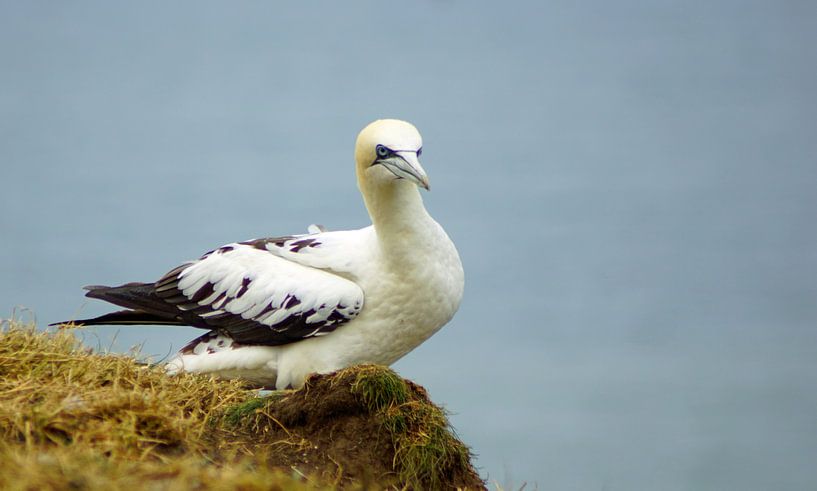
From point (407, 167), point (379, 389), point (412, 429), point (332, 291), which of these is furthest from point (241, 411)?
point (407, 167)

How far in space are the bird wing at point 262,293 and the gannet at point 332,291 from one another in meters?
0.01

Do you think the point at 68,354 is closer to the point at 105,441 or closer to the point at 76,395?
the point at 76,395

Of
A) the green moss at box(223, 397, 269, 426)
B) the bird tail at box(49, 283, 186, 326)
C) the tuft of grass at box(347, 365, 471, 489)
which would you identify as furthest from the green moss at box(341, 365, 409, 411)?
the bird tail at box(49, 283, 186, 326)

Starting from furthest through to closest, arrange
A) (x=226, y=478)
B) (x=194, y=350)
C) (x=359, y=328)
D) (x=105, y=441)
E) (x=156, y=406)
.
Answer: (x=194, y=350)
(x=359, y=328)
(x=156, y=406)
(x=105, y=441)
(x=226, y=478)

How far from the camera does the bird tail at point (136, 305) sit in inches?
495

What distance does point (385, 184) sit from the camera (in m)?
11.1

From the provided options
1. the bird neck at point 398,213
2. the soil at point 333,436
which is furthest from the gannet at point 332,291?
the soil at point 333,436

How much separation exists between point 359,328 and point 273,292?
1106 mm

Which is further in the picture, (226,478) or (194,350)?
(194,350)

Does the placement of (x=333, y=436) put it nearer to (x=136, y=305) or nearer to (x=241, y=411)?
(x=241, y=411)

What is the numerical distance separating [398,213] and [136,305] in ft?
11.1

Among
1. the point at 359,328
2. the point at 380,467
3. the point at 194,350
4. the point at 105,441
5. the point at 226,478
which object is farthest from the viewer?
the point at 194,350

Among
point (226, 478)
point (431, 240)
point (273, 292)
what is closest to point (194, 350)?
point (273, 292)

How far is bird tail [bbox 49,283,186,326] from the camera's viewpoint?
12.6 m
